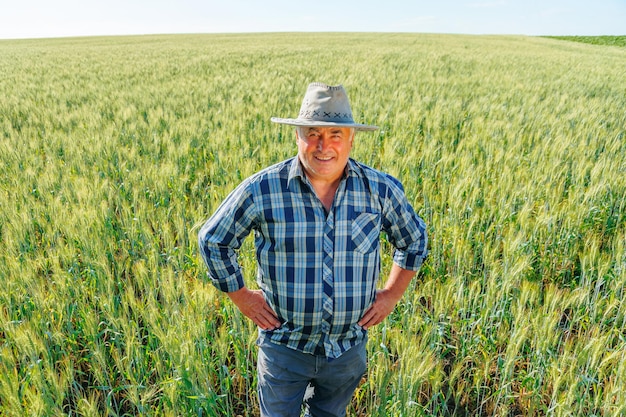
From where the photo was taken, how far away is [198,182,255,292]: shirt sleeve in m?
1.29

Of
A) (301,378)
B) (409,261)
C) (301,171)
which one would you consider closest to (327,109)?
(301,171)

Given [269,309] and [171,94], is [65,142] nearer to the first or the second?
[171,94]

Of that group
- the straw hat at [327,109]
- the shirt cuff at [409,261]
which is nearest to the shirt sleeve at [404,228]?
the shirt cuff at [409,261]

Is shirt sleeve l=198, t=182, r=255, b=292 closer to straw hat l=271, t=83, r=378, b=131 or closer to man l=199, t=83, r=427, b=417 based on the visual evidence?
man l=199, t=83, r=427, b=417

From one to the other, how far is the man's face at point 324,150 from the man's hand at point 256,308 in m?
0.44

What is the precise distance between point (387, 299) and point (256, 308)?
441 millimetres

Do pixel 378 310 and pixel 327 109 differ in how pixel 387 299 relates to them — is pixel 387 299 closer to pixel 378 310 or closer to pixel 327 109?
pixel 378 310

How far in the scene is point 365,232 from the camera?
4.35ft

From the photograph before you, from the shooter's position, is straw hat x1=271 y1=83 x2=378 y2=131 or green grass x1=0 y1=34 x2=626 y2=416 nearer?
straw hat x1=271 y1=83 x2=378 y2=131

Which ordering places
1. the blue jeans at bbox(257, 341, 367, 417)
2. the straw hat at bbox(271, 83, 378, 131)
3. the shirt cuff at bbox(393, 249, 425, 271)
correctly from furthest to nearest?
the shirt cuff at bbox(393, 249, 425, 271) → the blue jeans at bbox(257, 341, 367, 417) → the straw hat at bbox(271, 83, 378, 131)

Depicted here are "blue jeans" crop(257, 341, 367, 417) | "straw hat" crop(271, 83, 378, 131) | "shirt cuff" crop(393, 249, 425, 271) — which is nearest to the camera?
"straw hat" crop(271, 83, 378, 131)

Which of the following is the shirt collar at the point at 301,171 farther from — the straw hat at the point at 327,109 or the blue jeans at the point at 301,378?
the blue jeans at the point at 301,378

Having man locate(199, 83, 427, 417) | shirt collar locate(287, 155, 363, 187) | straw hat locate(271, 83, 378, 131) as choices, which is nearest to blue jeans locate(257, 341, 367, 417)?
man locate(199, 83, 427, 417)

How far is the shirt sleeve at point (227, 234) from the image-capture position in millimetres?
1289
